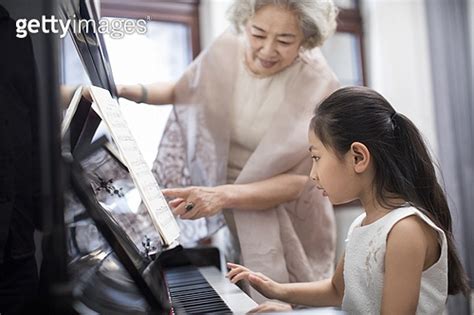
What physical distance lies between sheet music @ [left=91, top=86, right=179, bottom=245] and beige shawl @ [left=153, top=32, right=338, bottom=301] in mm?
349

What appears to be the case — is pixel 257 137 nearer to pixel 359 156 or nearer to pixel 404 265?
pixel 359 156

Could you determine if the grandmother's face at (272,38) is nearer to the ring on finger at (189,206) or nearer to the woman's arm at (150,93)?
the woman's arm at (150,93)

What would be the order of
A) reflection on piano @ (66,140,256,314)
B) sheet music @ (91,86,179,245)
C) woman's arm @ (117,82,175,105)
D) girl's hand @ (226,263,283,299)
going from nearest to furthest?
1. reflection on piano @ (66,140,256,314)
2. sheet music @ (91,86,179,245)
3. girl's hand @ (226,263,283,299)
4. woman's arm @ (117,82,175,105)

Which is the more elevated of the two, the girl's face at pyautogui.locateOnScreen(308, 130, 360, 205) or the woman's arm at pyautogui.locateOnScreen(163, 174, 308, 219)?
the girl's face at pyautogui.locateOnScreen(308, 130, 360, 205)

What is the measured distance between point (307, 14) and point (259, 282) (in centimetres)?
59

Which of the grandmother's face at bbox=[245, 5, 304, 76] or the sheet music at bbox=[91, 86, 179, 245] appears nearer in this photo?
the sheet music at bbox=[91, 86, 179, 245]

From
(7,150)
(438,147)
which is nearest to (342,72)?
(438,147)

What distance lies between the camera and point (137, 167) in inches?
35.8

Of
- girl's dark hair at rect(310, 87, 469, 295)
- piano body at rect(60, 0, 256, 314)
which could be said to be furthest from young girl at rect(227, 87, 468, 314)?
piano body at rect(60, 0, 256, 314)

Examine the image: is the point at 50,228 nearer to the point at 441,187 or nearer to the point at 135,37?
the point at 135,37

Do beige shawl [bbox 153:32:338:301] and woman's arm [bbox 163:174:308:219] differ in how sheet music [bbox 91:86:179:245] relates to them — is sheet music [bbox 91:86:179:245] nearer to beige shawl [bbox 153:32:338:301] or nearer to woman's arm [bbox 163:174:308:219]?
woman's arm [bbox 163:174:308:219]

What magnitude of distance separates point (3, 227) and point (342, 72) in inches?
74.7

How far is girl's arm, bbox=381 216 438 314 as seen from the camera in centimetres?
90

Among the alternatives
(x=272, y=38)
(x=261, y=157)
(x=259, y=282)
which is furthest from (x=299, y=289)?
(x=272, y=38)
